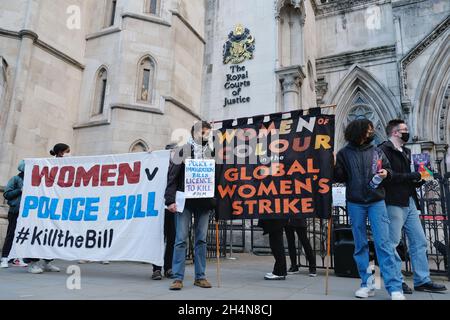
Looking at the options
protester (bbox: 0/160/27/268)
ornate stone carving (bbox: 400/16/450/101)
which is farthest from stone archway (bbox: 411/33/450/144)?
protester (bbox: 0/160/27/268)

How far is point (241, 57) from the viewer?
1464 cm

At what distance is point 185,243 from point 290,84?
1003 cm

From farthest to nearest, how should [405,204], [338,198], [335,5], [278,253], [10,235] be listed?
[335,5] < [338,198] < [10,235] < [278,253] < [405,204]

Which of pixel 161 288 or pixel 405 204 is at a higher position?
pixel 405 204

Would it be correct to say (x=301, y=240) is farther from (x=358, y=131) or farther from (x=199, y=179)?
(x=358, y=131)

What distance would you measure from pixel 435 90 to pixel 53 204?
50.1ft

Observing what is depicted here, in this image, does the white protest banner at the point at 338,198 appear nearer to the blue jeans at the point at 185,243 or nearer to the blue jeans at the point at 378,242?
the blue jeans at the point at 378,242

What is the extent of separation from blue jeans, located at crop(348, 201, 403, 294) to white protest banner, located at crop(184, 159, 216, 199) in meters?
1.88

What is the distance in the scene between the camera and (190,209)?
4934mm

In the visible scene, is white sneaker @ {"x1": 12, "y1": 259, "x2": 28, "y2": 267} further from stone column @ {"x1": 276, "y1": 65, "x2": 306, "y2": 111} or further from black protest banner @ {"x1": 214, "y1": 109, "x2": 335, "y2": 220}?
stone column @ {"x1": 276, "y1": 65, "x2": 306, "y2": 111}

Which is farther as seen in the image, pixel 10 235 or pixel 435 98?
pixel 435 98

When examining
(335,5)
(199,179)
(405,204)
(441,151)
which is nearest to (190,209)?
Result: (199,179)

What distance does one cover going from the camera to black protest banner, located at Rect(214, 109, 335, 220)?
4.98 m
